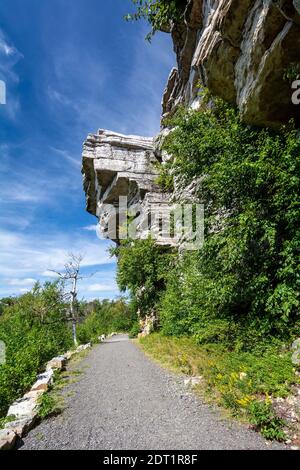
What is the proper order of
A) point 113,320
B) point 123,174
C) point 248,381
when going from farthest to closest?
point 113,320 → point 123,174 → point 248,381

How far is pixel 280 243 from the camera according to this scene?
7.30 meters

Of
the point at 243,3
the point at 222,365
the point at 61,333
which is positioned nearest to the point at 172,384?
the point at 222,365

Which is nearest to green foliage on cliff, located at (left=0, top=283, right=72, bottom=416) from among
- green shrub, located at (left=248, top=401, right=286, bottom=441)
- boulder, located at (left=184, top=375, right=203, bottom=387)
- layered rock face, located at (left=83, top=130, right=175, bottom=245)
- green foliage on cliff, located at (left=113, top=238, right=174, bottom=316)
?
boulder, located at (left=184, top=375, right=203, bottom=387)

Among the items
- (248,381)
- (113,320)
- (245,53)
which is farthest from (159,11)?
(113,320)

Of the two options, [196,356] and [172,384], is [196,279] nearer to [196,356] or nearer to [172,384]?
[196,356]

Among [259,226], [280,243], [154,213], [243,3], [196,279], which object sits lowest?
[196,279]

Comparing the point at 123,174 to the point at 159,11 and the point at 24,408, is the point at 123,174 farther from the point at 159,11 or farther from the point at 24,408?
the point at 24,408

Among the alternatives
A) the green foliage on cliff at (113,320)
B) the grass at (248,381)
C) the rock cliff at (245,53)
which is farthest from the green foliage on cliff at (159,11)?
the green foliage on cliff at (113,320)

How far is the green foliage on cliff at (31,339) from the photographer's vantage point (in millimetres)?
6547

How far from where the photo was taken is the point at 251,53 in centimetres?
816

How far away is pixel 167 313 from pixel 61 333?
6.30 m

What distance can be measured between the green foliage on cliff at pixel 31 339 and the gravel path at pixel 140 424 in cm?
139

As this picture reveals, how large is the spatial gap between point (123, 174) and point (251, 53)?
20.0 metres

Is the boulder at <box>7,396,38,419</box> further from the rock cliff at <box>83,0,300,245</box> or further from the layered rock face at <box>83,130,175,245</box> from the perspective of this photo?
the layered rock face at <box>83,130,175,245</box>
